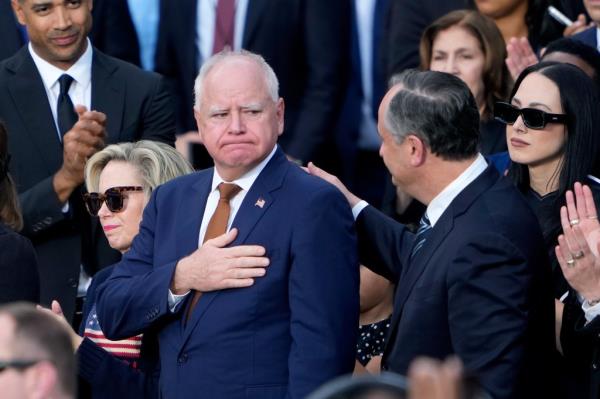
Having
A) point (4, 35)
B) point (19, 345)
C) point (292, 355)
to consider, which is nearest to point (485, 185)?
point (292, 355)

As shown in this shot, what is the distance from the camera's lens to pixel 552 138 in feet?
20.5

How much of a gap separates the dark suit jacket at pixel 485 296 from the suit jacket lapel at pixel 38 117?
2.78 metres

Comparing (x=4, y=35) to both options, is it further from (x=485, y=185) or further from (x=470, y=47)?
(x=485, y=185)

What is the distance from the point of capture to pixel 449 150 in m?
5.24

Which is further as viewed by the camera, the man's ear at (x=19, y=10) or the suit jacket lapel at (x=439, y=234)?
the man's ear at (x=19, y=10)

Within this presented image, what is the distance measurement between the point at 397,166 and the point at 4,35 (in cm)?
400

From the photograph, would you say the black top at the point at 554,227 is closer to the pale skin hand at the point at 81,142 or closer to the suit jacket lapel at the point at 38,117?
the pale skin hand at the point at 81,142

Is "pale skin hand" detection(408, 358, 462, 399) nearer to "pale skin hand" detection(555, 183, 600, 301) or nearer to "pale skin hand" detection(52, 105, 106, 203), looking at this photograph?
"pale skin hand" detection(555, 183, 600, 301)

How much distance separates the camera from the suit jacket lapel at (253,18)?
339 inches

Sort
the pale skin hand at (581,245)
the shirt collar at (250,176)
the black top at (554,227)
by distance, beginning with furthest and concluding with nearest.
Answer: the black top at (554,227)
the pale skin hand at (581,245)
the shirt collar at (250,176)

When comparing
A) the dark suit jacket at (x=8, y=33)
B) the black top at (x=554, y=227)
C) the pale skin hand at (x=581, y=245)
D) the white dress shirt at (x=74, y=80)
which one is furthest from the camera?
the dark suit jacket at (x=8, y=33)

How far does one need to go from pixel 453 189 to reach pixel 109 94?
2.84 metres

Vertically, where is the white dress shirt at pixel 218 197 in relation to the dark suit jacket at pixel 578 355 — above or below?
above

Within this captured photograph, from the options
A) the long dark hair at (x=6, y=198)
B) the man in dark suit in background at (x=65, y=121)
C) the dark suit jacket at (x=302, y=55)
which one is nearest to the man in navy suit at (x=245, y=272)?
the long dark hair at (x=6, y=198)
